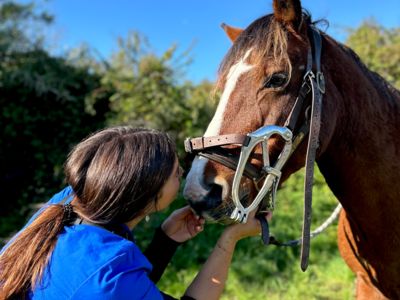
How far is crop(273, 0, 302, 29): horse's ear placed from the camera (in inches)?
68.0

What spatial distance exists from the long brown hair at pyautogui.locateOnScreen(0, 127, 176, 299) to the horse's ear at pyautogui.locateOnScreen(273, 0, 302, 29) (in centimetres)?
87

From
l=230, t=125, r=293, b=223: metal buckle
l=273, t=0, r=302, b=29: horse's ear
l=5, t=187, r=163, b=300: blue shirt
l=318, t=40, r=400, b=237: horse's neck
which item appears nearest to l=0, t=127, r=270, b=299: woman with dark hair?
l=5, t=187, r=163, b=300: blue shirt

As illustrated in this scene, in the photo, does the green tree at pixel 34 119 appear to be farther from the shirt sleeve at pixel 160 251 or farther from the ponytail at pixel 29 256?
the ponytail at pixel 29 256

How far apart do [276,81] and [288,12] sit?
1.09 ft

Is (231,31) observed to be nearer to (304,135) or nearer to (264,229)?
(304,135)

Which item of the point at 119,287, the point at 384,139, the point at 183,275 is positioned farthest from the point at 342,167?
the point at 183,275

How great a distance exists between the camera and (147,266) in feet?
3.95

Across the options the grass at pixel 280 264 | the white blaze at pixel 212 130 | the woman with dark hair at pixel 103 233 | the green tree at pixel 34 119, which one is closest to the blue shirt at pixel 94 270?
the woman with dark hair at pixel 103 233

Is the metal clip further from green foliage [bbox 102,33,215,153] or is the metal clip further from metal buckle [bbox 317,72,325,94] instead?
green foliage [bbox 102,33,215,153]

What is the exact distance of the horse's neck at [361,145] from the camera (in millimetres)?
1816

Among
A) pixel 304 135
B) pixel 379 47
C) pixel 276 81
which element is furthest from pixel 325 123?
pixel 379 47

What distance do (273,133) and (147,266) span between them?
0.76 metres

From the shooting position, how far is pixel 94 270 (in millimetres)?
1079

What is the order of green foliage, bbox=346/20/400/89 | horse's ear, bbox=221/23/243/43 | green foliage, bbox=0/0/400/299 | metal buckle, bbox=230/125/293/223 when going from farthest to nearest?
green foliage, bbox=0/0/400/299
green foliage, bbox=346/20/400/89
horse's ear, bbox=221/23/243/43
metal buckle, bbox=230/125/293/223
